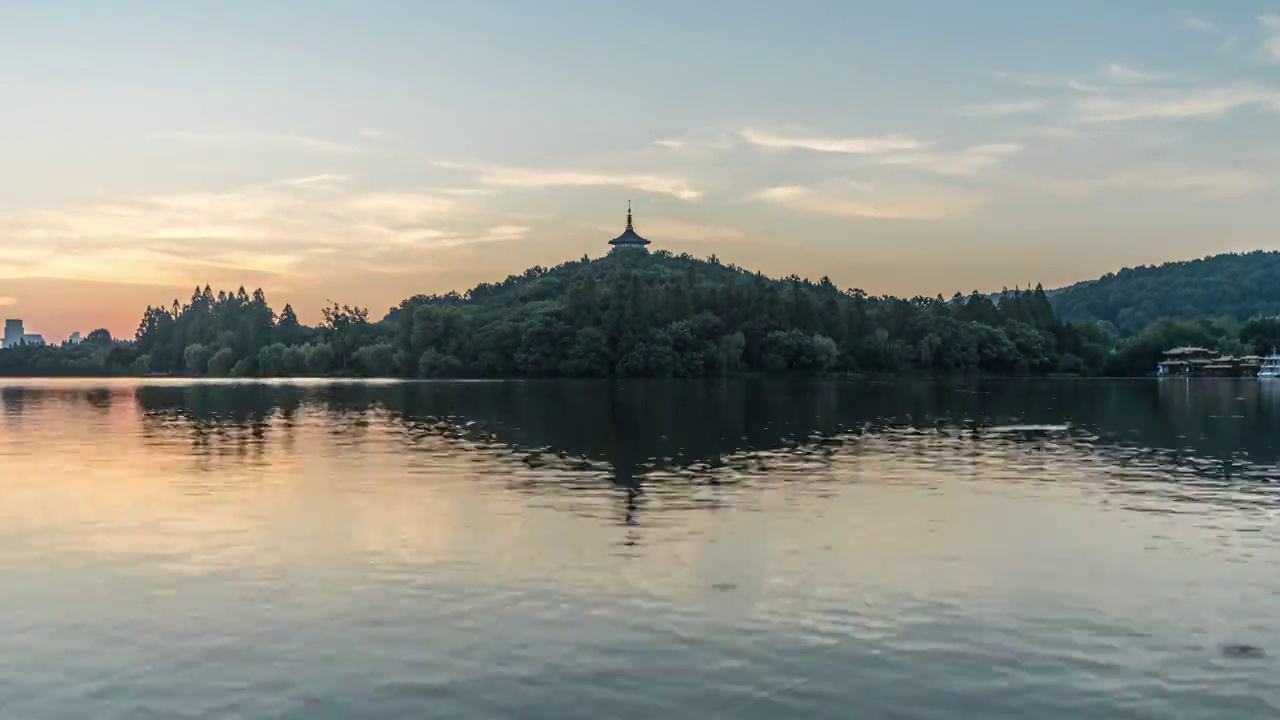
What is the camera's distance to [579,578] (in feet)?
74.5

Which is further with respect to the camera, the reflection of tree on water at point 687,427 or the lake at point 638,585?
the reflection of tree on water at point 687,427

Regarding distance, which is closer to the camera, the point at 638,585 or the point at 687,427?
Result: the point at 638,585

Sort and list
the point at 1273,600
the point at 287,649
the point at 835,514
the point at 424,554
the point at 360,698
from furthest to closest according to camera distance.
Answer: the point at 835,514 < the point at 424,554 < the point at 1273,600 < the point at 287,649 < the point at 360,698

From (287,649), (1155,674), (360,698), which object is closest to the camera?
(360,698)

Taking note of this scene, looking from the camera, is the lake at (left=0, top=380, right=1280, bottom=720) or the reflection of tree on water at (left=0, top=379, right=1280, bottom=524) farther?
the reflection of tree on water at (left=0, top=379, right=1280, bottom=524)

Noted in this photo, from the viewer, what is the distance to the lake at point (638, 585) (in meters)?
15.4

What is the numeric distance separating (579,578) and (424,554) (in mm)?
4783

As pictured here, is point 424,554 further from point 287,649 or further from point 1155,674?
point 1155,674

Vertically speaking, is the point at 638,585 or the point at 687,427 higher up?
the point at 687,427

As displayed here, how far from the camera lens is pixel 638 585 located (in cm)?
2203

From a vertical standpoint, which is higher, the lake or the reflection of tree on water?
the reflection of tree on water

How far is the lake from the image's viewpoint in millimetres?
15375

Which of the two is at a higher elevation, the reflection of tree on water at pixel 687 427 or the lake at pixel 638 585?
the reflection of tree on water at pixel 687 427

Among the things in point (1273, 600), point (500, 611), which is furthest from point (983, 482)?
point (500, 611)
